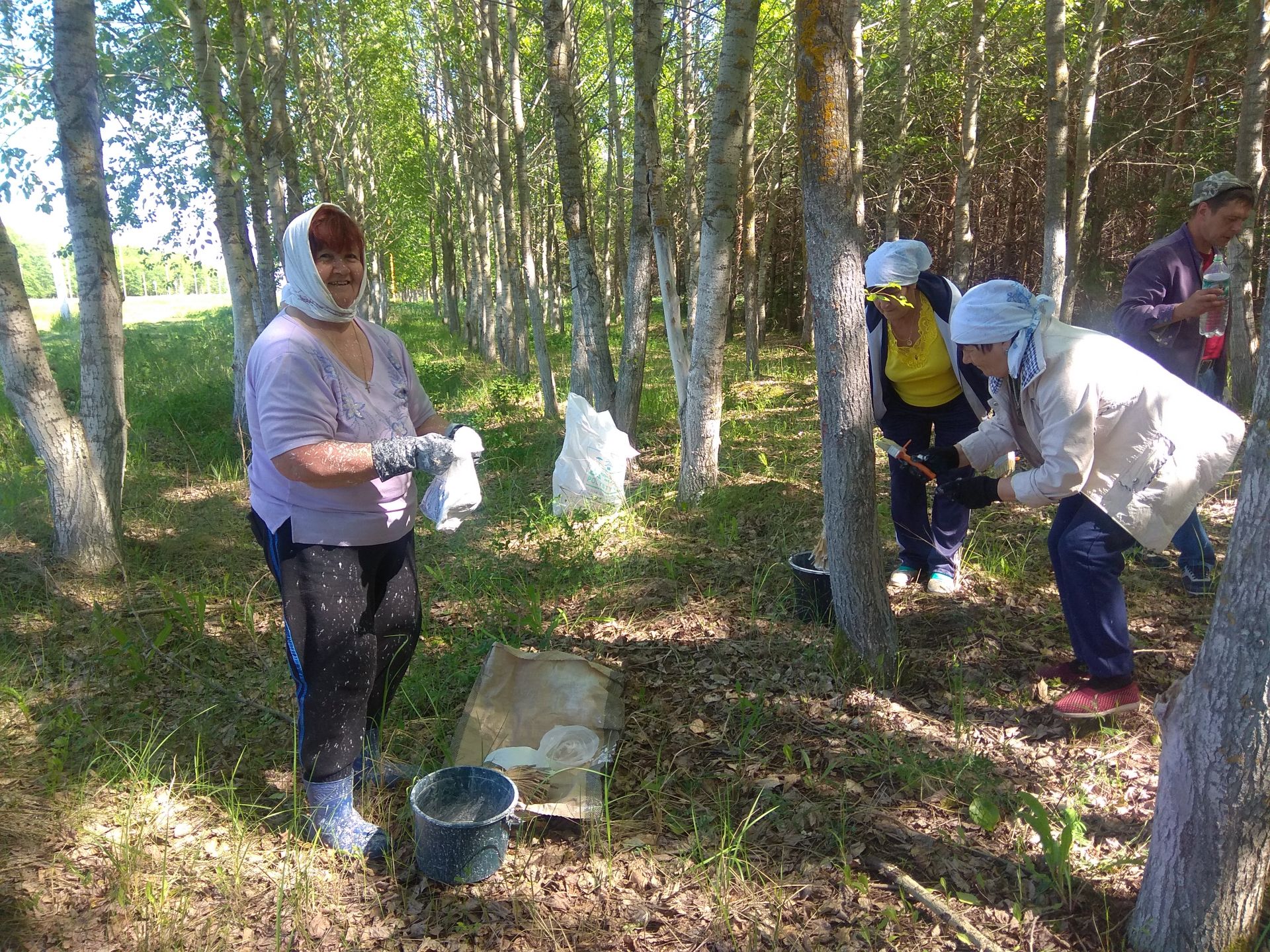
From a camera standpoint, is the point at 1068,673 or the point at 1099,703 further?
the point at 1068,673

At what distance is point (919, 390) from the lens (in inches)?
148

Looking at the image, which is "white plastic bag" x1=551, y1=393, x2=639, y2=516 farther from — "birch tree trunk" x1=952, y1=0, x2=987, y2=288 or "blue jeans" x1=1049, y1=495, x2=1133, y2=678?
"birch tree trunk" x1=952, y1=0, x2=987, y2=288

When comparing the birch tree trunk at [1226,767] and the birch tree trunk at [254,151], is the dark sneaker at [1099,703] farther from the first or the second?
the birch tree trunk at [254,151]

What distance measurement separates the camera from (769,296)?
805 inches

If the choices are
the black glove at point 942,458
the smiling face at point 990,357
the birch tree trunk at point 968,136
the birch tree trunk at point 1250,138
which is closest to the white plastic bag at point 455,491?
the smiling face at point 990,357

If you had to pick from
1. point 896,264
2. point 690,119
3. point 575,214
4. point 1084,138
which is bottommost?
point 896,264

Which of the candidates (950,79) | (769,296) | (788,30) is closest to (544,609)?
(788,30)

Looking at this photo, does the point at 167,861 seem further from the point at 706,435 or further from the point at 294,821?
the point at 706,435

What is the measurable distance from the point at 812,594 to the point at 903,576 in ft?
2.08

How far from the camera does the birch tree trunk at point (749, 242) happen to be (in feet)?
32.1

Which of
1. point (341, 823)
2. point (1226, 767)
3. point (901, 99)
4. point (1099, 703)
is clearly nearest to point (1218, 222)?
point (1099, 703)

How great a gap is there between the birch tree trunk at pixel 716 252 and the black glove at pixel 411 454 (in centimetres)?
305

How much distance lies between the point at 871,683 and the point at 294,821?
2168mm

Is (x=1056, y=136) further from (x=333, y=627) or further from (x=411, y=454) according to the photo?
(x=333, y=627)
